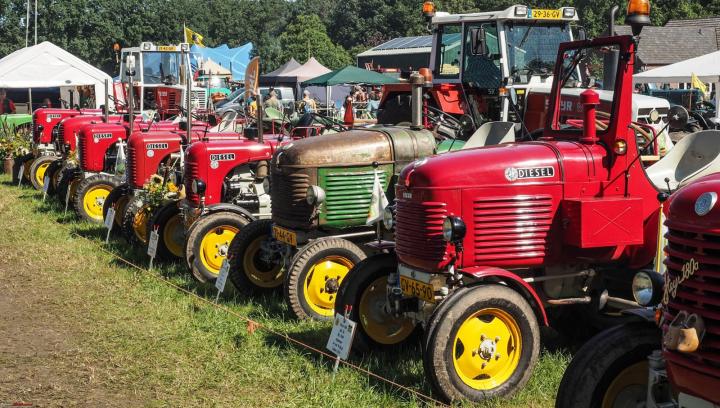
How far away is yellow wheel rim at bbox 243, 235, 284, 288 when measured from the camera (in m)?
7.65

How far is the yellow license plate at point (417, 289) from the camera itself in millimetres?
5062

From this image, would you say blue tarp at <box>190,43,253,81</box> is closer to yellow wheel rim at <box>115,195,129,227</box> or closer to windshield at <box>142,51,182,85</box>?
windshield at <box>142,51,182,85</box>

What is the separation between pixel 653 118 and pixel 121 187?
6310mm

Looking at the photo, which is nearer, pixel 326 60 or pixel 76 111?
pixel 76 111

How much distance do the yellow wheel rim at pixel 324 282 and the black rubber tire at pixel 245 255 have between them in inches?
35.8

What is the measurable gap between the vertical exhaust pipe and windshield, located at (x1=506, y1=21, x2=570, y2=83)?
12.8 ft

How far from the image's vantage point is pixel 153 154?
10.3 meters

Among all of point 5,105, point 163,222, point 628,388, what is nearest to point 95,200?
point 163,222

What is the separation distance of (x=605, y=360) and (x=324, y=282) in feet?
11.3

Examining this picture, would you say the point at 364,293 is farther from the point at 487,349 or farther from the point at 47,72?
the point at 47,72

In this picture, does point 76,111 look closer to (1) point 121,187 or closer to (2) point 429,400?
(1) point 121,187

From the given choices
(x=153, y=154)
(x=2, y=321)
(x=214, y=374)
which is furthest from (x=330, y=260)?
(x=153, y=154)

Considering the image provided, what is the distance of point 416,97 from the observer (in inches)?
276

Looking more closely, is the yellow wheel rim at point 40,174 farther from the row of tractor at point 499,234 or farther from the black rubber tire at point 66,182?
the row of tractor at point 499,234
